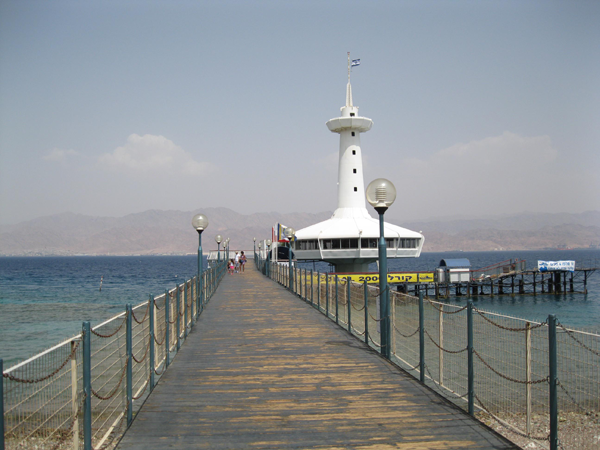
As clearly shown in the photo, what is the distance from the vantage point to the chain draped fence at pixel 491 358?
6340mm

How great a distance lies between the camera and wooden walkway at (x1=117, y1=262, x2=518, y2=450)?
5.98 metres

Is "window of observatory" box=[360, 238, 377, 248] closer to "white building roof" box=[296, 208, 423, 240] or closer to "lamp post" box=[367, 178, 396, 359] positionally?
"white building roof" box=[296, 208, 423, 240]

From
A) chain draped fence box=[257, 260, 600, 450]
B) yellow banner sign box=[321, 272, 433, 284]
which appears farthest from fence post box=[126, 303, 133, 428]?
yellow banner sign box=[321, 272, 433, 284]

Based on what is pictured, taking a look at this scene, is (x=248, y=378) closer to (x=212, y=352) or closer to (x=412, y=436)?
(x=212, y=352)

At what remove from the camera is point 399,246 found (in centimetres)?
4744

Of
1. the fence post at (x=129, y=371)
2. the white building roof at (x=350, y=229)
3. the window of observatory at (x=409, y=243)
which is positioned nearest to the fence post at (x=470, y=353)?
the fence post at (x=129, y=371)

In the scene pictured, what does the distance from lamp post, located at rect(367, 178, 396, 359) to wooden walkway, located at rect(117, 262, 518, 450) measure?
46cm

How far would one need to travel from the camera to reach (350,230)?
4631 centimetres

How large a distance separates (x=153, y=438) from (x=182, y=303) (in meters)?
6.10

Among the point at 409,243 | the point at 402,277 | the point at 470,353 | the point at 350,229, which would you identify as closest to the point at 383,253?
the point at 470,353

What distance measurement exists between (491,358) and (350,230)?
34020 mm

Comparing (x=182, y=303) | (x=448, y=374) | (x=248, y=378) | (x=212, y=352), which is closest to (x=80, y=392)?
(x=248, y=378)

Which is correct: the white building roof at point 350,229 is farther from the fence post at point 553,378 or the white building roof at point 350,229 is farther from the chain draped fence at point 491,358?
the fence post at point 553,378

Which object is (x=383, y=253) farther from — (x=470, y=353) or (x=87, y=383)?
(x=87, y=383)
